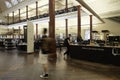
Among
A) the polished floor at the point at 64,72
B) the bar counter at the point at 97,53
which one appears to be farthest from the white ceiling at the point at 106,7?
the polished floor at the point at 64,72

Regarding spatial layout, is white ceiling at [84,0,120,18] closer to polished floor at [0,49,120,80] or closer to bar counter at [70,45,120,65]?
bar counter at [70,45,120,65]

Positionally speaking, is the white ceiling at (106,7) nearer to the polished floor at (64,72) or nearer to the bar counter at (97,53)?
the bar counter at (97,53)

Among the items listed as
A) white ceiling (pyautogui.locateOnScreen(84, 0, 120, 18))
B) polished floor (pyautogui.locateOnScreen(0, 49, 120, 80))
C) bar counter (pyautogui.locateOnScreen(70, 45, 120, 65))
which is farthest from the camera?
white ceiling (pyautogui.locateOnScreen(84, 0, 120, 18))

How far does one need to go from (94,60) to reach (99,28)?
11.3 meters

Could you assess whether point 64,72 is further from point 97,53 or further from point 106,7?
point 106,7

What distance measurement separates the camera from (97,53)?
809 centimetres

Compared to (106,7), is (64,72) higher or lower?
lower

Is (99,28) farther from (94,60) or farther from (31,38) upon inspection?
(94,60)

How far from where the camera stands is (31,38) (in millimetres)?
12328

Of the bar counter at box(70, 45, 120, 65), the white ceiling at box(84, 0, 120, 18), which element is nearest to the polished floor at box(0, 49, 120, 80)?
the bar counter at box(70, 45, 120, 65)

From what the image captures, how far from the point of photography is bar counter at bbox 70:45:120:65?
730cm

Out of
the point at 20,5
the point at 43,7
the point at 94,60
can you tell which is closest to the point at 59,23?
the point at 43,7

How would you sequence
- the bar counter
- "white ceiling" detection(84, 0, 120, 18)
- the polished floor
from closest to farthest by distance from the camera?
the polished floor < the bar counter < "white ceiling" detection(84, 0, 120, 18)

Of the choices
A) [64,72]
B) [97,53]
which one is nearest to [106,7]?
[97,53]
